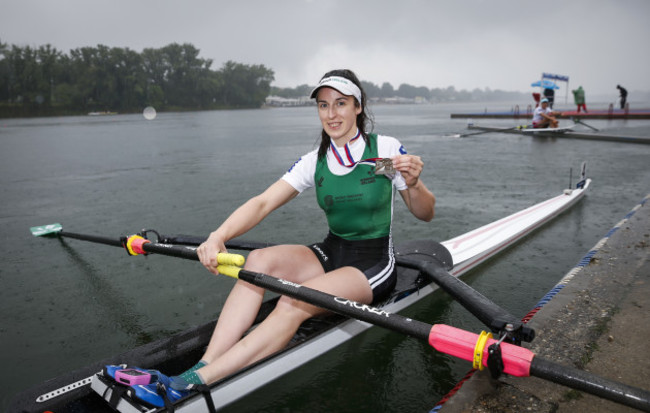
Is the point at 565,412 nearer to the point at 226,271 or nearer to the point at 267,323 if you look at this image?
the point at 267,323

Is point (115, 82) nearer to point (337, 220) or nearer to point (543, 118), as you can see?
point (543, 118)

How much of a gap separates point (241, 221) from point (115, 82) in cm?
11030

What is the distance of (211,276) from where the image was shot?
4.71 meters

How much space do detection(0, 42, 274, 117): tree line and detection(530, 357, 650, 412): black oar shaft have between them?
96054 millimetres

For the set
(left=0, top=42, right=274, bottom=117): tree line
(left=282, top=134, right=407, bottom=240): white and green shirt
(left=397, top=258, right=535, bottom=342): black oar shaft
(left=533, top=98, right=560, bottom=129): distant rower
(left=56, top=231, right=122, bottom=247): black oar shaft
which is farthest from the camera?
(left=0, top=42, right=274, bottom=117): tree line

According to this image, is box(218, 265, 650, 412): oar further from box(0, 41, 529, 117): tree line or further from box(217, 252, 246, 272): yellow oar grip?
box(0, 41, 529, 117): tree line

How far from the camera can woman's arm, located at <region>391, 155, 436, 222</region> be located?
243 centimetres

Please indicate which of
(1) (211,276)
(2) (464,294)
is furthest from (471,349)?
(1) (211,276)

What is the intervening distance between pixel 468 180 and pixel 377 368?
301 inches

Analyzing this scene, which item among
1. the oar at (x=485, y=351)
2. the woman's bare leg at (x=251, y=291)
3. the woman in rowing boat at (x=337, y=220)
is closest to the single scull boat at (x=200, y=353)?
the woman in rowing boat at (x=337, y=220)

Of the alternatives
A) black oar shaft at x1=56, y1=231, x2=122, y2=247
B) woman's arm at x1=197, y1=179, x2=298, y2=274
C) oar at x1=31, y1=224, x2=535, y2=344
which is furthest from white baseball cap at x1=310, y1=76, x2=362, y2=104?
black oar shaft at x1=56, y1=231, x2=122, y2=247

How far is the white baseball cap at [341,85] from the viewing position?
2.65 metres

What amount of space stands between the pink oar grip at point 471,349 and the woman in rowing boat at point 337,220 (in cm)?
81

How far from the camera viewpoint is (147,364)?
245cm
